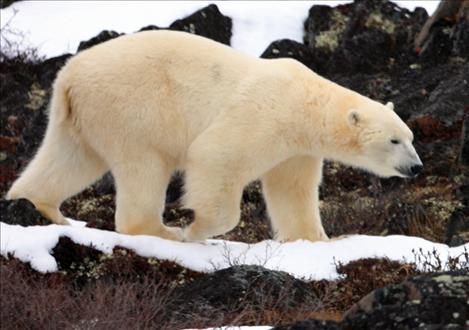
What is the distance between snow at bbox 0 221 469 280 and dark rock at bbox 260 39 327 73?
8857 millimetres

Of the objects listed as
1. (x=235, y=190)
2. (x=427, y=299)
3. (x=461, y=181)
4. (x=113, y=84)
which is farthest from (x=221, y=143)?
(x=427, y=299)

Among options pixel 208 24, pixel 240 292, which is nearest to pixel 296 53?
pixel 208 24

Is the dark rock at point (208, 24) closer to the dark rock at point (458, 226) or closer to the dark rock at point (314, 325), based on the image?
the dark rock at point (458, 226)

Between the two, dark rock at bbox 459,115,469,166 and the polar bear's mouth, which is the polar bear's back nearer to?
the polar bear's mouth

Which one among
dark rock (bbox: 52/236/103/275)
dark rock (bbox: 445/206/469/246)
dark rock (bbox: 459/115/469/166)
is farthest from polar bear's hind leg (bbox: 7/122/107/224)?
dark rock (bbox: 459/115/469/166)

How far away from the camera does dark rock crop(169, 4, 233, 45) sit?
18625 mm

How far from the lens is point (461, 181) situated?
9820mm

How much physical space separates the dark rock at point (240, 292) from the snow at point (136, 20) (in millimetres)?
12549

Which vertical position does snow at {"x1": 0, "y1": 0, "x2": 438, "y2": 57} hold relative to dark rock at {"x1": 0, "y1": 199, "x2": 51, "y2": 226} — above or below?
above

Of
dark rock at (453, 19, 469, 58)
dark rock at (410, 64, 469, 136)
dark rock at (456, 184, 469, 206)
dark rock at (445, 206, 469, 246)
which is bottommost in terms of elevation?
dark rock at (445, 206, 469, 246)

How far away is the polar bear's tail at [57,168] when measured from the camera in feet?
28.2

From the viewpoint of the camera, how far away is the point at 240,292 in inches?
231

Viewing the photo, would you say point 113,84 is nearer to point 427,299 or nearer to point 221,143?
point 221,143

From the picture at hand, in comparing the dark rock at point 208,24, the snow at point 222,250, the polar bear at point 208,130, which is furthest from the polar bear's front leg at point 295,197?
the dark rock at point 208,24
